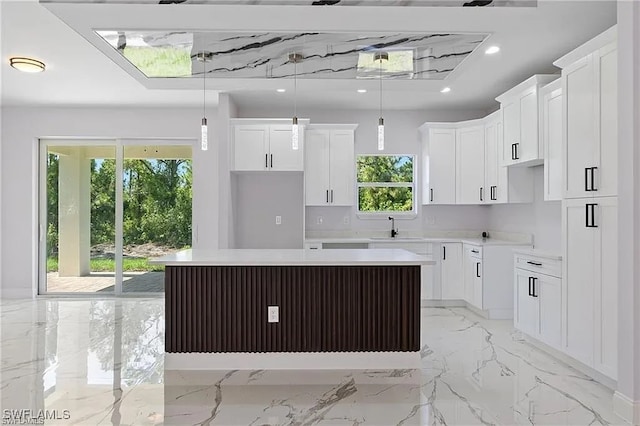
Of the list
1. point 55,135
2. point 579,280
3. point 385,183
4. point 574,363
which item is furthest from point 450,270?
point 55,135

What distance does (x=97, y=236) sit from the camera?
650cm

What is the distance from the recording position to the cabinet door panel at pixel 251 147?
5.66 metres

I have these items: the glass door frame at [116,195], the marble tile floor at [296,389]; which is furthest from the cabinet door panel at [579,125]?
the glass door frame at [116,195]

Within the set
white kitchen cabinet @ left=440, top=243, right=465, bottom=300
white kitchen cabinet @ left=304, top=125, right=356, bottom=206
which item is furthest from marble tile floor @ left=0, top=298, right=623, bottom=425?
white kitchen cabinet @ left=304, top=125, right=356, bottom=206

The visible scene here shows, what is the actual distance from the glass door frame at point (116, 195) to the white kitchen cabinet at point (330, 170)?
1880 mm

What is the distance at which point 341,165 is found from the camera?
19.4 ft

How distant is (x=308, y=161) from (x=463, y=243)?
7.42 feet

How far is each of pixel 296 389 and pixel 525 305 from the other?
2.41 m

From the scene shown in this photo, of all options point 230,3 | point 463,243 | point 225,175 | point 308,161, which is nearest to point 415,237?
point 463,243

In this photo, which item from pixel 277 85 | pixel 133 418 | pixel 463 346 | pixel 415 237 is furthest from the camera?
pixel 415 237

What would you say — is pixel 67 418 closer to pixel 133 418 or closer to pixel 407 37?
pixel 133 418

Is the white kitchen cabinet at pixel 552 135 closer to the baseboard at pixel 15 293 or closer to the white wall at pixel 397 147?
the white wall at pixel 397 147

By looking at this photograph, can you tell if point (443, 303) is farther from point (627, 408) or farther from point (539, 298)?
point (627, 408)

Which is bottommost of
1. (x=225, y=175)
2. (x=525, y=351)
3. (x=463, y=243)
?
(x=525, y=351)
